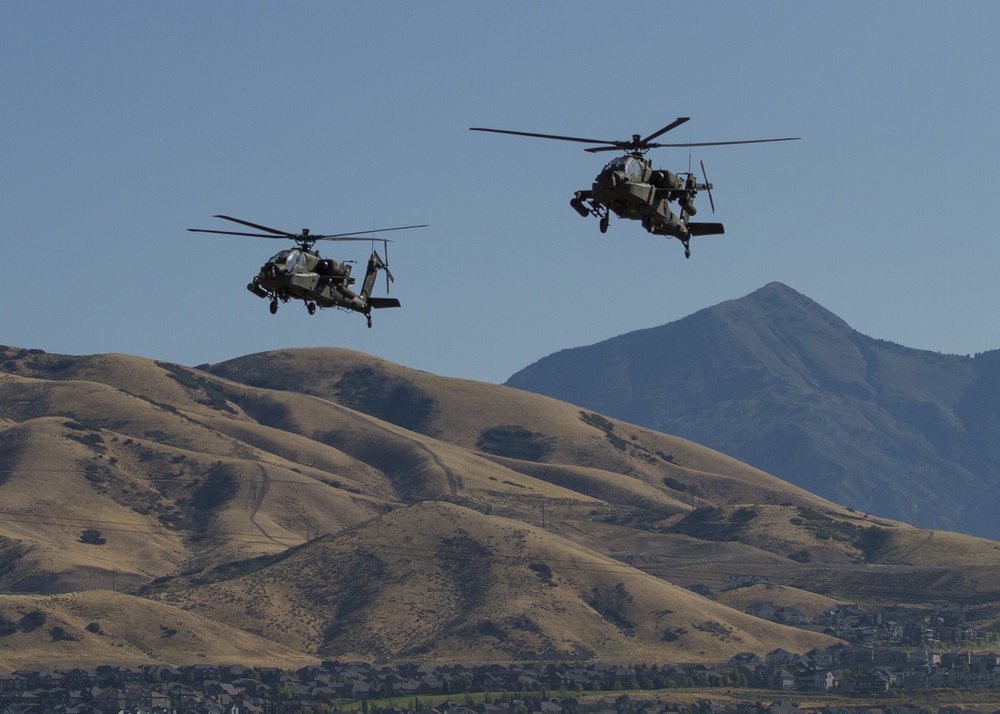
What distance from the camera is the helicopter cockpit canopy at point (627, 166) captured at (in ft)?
221

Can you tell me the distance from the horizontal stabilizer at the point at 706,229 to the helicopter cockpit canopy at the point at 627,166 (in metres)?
5.73

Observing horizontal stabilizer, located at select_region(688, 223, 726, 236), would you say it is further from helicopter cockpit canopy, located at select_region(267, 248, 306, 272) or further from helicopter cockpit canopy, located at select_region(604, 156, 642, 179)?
helicopter cockpit canopy, located at select_region(267, 248, 306, 272)

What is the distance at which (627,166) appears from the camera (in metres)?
67.9

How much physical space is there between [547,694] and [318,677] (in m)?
31.2

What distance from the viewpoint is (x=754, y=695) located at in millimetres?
185500

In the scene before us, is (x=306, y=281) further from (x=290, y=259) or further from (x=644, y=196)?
(x=644, y=196)

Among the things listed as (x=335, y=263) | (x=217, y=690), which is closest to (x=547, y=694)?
(x=217, y=690)

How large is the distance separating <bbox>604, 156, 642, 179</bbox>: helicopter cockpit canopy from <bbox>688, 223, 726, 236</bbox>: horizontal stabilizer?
5726 mm

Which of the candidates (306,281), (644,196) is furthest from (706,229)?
(306,281)

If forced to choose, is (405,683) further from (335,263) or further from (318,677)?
(335,263)

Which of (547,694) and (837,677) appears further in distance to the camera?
(837,677)

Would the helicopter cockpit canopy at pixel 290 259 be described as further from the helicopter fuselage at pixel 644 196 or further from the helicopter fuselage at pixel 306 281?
the helicopter fuselage at pixel 644 196

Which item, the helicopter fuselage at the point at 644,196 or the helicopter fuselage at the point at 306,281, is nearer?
the helicopter fuselage at the point at 644,196

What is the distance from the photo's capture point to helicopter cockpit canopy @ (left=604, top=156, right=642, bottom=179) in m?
67.4
